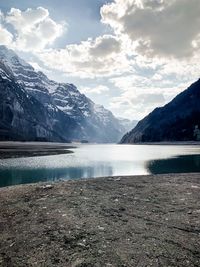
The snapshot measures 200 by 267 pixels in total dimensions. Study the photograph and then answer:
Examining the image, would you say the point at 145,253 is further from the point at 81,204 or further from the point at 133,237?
the point at 81,204

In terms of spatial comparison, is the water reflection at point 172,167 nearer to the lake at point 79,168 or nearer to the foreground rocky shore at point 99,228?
the lake at point 79,168

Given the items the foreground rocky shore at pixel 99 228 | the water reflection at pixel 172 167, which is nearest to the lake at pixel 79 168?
the water reflection at pixel 172 167

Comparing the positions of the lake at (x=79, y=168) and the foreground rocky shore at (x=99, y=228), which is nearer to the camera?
the foreground rocky shore at (x=99, y=228)

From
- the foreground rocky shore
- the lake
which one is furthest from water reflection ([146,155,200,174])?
the foreground rocky shore

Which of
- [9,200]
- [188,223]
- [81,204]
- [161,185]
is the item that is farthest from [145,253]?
[161,185]

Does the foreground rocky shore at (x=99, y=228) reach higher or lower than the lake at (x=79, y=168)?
higher

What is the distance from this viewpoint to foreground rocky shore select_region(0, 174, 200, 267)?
12.0 metres

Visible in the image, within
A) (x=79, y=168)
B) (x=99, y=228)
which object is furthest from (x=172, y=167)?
(x=99, y=228)

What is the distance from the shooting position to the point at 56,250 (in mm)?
12727

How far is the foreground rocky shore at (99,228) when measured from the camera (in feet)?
39.4

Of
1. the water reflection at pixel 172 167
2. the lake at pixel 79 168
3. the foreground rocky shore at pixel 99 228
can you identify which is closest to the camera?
the foreground rocky shore at pixel 99 228

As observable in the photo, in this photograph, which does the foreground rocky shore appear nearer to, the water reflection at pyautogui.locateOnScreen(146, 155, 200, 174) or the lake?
the lake

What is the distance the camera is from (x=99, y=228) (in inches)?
595

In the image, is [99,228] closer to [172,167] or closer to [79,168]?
[79,168]
